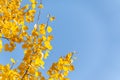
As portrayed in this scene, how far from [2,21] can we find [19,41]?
0.71 meters

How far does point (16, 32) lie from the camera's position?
596 centimetres

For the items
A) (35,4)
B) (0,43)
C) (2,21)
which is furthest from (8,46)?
(35,4)

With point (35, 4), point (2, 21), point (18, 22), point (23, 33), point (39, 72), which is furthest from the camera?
point (35, 4)

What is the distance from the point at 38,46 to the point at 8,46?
0.65 meters

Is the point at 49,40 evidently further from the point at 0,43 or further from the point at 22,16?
the point at 22,16

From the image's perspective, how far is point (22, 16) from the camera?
695 cm

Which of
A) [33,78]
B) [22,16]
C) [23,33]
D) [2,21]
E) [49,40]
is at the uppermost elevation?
[22,16]

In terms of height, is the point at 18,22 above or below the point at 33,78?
above

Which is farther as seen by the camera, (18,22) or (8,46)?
(18,22)

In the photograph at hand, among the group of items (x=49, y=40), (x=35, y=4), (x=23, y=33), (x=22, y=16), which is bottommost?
(x=49, y=40)

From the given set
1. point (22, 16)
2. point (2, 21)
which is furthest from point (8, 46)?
point (22, 16)

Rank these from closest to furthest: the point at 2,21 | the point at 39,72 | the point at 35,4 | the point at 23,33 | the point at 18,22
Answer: the point at 39,72 → the point at 23,33 → the point at 2,21 → the point at 18,22 → the point at 35,4

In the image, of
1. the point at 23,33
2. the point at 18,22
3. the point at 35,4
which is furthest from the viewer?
the point at 35,4

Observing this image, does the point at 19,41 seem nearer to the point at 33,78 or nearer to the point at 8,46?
the point at 8,46
